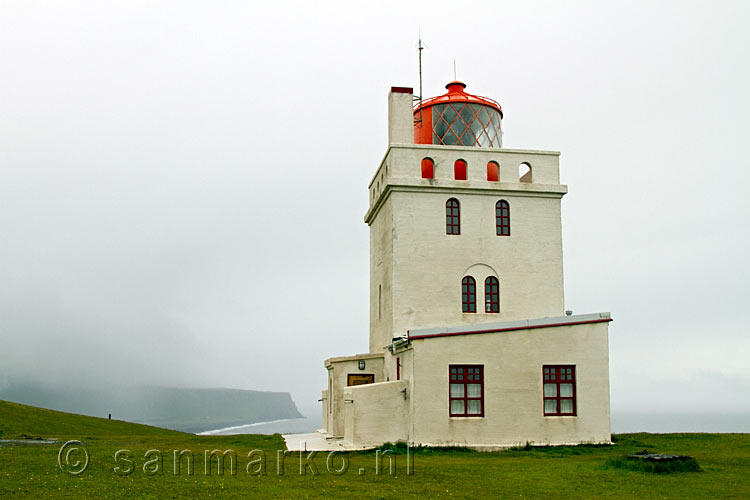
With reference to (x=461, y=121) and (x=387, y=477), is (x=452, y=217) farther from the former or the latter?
(x=387, y=477)

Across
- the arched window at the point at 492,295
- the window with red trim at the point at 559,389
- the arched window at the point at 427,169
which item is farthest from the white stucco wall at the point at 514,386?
the arched window at the point at 427,169

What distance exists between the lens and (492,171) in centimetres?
2981

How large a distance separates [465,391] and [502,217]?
8102 mm

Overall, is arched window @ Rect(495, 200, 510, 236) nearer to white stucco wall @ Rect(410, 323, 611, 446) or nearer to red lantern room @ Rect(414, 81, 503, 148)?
red lantern room @ Rect(414, 81, 503, 148)

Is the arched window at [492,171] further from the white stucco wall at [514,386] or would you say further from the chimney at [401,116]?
the white stucco wall at [514,386]

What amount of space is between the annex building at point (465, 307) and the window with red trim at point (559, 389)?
0.03 m

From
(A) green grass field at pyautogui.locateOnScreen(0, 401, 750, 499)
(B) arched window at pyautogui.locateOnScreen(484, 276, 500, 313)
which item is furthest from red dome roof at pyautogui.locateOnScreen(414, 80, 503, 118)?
(A) green grass field at pyautogui.locateOnScreen(0, 401, 750, 499)

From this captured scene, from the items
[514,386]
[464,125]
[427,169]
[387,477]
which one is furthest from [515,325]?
[464,125]

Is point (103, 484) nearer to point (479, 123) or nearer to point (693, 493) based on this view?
point (693, 493)

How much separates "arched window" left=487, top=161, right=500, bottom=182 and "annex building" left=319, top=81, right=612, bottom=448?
4 centimetres

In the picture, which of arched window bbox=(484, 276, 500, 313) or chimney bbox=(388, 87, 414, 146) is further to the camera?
chimney bbox=(388, 87, 414, 146)

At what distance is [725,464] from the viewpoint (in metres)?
19.2

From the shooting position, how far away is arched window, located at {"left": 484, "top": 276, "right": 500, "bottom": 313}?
28594mm

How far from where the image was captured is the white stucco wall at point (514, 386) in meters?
23.5
